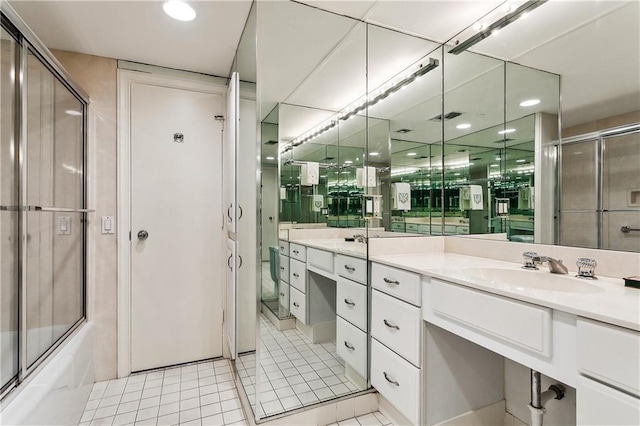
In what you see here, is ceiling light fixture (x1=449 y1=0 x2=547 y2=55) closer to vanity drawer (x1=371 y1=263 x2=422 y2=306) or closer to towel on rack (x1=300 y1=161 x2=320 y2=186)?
towel on rack (x1=300 y1=161 x2=320 y2=186)

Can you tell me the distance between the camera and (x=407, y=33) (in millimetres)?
1903

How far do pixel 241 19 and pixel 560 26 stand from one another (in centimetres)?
163

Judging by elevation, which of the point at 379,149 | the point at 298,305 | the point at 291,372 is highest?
the point at 379,149

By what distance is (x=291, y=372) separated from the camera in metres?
1.90

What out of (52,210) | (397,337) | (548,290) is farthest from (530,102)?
(52,210)

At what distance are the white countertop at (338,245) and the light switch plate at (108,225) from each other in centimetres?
129

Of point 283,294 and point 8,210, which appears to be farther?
point 283,294

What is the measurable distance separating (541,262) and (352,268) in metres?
0.97

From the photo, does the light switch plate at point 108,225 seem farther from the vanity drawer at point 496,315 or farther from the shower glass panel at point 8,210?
the vanity drawer at point 496,315

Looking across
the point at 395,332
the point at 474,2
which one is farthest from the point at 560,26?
the point at 395,332

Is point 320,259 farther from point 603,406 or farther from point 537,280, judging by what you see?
point 603,406

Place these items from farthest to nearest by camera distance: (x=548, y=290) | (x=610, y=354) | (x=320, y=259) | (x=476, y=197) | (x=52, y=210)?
1. (x=320, y=259)
2. (x=476, y=197)
3. (x=52, y=210)
4. (x=548, y=290)
5. (x=610, y=354)

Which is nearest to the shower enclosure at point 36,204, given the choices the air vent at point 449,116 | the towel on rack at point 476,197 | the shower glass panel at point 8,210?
the shower glass panel at point 8,210

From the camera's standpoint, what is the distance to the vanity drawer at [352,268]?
181 cm
